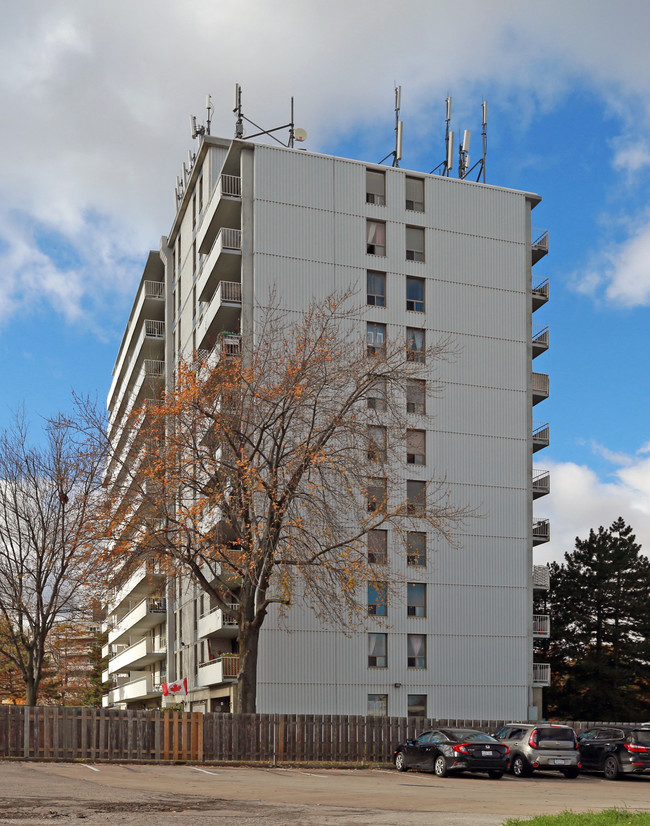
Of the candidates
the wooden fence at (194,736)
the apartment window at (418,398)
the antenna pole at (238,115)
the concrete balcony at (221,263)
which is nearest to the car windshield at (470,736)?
the wooden fence at (194,736)

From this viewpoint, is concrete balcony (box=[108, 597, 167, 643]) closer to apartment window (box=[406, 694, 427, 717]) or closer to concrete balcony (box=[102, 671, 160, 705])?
concrete balcony (box=[102, 671, 160, 705])

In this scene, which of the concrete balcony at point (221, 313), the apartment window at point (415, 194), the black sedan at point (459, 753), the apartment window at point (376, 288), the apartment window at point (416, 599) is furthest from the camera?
the apartment window at point (415, 194)

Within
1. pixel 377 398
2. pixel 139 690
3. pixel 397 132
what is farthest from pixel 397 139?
pixel 139 690

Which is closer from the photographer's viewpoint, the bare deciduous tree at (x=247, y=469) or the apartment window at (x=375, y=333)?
the bare deciduous tree at (x=247, y=469)

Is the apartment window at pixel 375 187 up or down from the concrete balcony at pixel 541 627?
up

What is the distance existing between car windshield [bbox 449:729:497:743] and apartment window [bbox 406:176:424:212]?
2744cm

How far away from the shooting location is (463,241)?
49.1 meters

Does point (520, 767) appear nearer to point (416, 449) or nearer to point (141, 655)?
point (416, 449)

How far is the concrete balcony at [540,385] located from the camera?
50.8m

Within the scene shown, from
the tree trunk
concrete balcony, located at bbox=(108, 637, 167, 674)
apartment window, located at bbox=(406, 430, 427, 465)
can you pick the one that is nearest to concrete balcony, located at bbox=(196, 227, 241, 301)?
apartment window, located at bbox=(406, 430, 427, 465)

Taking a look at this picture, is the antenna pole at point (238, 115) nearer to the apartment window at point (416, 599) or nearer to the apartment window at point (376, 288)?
the apartment window at point (376, 288)

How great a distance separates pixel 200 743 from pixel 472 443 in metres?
21.0

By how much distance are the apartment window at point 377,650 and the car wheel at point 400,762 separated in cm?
1358

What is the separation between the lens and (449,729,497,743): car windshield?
89.1 feet
